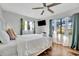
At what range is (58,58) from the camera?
5.28 ft

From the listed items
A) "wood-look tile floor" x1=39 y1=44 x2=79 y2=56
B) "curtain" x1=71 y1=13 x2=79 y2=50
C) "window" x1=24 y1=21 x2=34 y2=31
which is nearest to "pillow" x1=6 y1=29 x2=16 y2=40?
"window" x1=24 y1=21 x2=34 y2=31

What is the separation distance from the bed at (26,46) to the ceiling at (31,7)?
1.28ft

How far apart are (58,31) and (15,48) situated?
0.83 m

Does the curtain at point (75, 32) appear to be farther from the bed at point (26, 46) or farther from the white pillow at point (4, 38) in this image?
the white pillow at point (4, 38)

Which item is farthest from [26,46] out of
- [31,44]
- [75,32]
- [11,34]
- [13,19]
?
[75,32]

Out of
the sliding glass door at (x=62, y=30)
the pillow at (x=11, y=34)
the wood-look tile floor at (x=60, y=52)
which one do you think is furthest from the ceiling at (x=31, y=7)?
the wood-look tile floor at (x=60, y=52)

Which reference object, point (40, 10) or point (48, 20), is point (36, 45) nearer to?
point (48, 20)

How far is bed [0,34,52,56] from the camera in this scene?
1.50 metres

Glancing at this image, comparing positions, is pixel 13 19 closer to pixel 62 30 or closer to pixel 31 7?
pixel 31 7

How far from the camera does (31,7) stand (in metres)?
1.63

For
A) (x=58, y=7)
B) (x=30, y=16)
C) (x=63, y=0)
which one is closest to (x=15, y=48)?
(x=30, y=16)

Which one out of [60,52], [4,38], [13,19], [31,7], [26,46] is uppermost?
[31,7]

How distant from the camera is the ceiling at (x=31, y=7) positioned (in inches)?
61.9

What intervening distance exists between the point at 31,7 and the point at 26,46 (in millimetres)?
696
